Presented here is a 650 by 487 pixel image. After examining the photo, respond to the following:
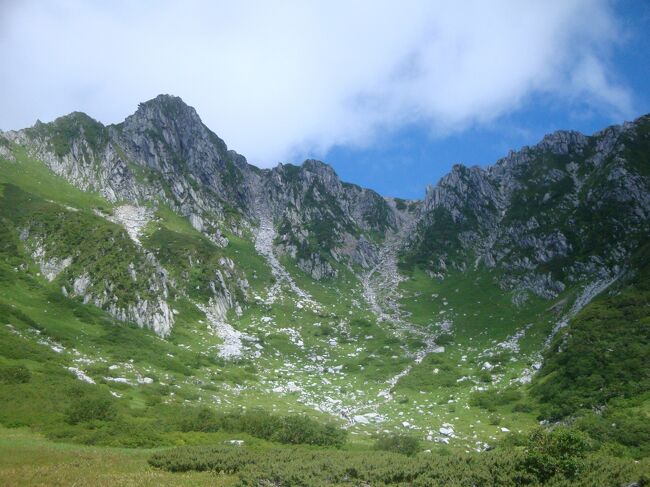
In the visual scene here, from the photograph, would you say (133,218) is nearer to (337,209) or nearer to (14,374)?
(337,209)

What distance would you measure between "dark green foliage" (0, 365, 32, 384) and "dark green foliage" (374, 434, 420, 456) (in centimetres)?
2898

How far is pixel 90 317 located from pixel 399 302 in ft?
226

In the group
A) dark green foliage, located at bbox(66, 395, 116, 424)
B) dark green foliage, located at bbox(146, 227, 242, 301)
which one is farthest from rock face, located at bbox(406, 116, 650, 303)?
dark green foliage, located at bbox(66, 395, 116, 424)

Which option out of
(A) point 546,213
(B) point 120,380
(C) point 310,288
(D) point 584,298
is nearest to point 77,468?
(B) point 120,380

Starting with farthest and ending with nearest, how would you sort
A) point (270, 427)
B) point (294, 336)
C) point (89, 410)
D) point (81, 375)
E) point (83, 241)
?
1. point (294, 336)
2. point (83, 241)
3. point (81, 375)
4. point (270, 427)
5. point (89, 410)

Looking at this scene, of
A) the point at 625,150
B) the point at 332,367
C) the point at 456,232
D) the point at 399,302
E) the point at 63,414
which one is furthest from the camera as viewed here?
the point at 456,232

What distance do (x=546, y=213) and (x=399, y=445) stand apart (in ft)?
354

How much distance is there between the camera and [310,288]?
114 metres

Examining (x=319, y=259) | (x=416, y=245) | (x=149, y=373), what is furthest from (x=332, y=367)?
(x=416, y=245)

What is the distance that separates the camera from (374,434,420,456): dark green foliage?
1395 inches

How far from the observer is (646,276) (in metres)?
62.6

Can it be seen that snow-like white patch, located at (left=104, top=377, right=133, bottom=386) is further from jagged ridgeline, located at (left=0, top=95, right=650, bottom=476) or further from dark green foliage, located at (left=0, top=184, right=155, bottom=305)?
dark green foliage, located at (left=0, top=184, right=155, bottom=305)

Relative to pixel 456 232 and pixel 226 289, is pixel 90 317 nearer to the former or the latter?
pixel 226 289

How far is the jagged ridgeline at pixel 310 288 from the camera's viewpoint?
44.3 metres
